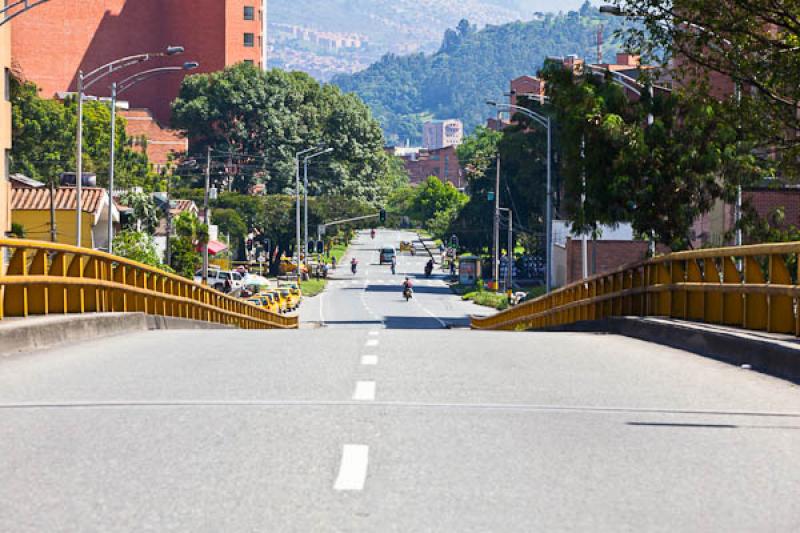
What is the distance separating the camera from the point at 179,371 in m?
12.9

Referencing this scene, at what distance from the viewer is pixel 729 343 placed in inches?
624

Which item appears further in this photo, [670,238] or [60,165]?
[60,165]

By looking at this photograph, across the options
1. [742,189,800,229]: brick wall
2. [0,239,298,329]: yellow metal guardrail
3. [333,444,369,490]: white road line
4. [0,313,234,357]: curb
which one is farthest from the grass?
[333,444,369,490]: white road line

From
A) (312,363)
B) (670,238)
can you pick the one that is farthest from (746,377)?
(670,238)

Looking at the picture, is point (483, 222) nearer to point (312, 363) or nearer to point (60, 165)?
point (60, 165)

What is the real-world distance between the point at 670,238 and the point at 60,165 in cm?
8334

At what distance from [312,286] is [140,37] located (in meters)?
69.1

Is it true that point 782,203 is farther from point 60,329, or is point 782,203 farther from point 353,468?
point 353,468

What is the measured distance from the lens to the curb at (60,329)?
592 inches

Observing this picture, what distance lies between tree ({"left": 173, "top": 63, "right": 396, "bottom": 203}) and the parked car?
15464 mm

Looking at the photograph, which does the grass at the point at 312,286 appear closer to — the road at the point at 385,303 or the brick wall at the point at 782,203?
the road at the point at 385,303

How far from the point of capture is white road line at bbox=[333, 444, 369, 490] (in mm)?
7445

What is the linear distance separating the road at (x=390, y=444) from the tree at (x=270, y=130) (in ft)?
368

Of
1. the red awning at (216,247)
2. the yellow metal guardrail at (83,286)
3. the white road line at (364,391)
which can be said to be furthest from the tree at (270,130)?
the white road line at (364,391)
